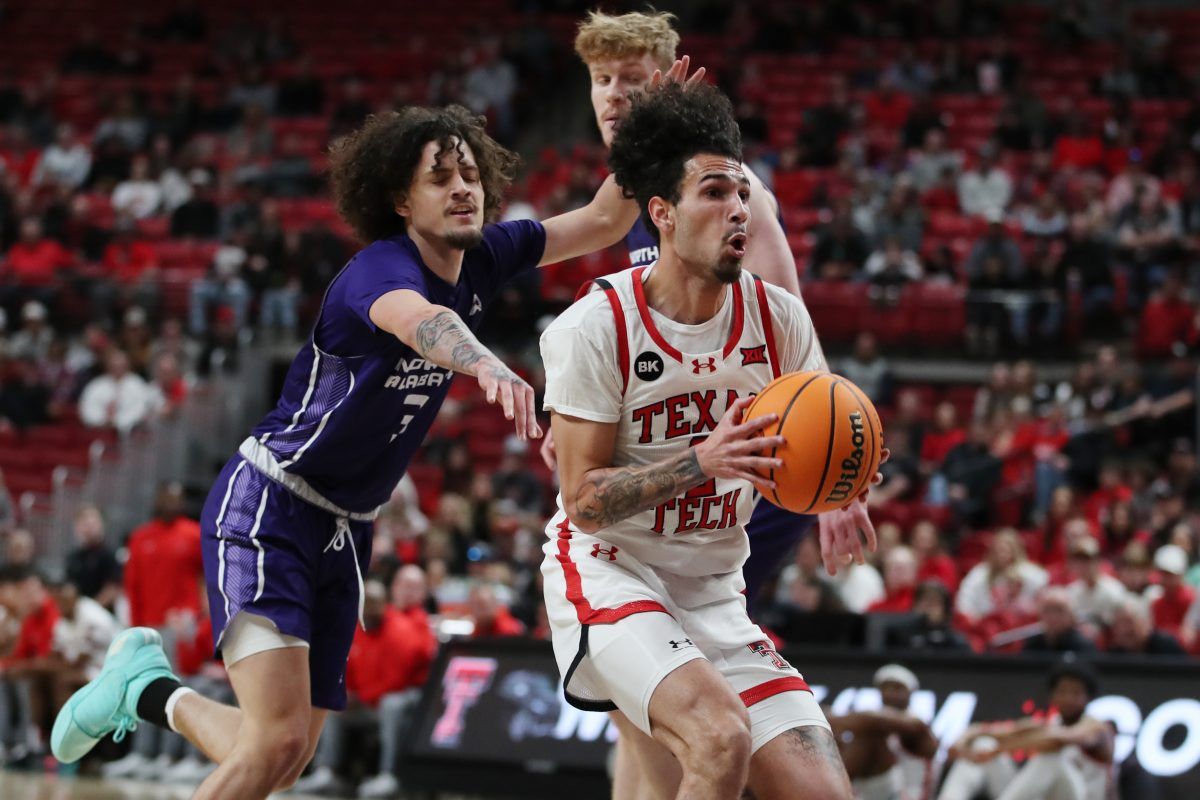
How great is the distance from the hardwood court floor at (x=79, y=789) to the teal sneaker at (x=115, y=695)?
14.7ft

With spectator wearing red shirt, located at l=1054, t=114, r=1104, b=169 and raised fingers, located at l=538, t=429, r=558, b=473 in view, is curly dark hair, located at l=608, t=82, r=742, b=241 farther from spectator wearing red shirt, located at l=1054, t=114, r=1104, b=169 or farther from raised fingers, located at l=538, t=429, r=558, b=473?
spectator wearing red shirt, located at l=1054, t=114, r=1104, b=169

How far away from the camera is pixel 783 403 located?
4.77 m

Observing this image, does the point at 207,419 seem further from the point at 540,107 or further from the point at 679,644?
the point at 679,644

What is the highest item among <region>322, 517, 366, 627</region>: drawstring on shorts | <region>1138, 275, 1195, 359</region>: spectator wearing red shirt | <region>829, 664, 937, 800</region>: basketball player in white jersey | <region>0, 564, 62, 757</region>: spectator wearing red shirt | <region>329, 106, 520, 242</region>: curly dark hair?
<region>329, 106, 520, 242</region>: curly dark hair

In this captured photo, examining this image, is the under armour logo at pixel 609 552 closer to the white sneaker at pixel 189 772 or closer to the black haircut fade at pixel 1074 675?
the black haircut fade at pixel 1074 675

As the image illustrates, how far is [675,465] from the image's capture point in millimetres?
4805

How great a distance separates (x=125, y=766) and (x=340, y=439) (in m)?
8.21

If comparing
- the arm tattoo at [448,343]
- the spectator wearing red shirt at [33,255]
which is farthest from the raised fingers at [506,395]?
the spectator wearing red shirt at [33,255]

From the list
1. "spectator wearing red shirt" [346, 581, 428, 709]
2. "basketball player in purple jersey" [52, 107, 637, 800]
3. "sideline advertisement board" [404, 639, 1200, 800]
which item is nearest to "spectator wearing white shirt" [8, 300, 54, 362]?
"spectator wearing red shirt" [346, 581, 428, 709]

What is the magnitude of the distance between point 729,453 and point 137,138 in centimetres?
2083

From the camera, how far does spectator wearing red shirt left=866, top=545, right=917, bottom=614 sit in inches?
501

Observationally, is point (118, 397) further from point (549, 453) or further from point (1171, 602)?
point (549, 453)

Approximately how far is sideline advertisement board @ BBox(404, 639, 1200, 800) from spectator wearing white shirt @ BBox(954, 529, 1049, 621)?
2.20 metres

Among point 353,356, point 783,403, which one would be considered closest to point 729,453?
point 783,403
